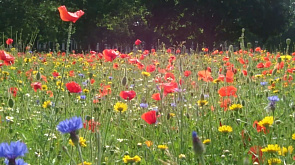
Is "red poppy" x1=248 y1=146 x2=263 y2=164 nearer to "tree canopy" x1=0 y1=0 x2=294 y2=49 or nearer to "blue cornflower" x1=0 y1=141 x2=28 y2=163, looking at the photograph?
"blue cornflower" x1=0 y1=141 x2=28 y2=163

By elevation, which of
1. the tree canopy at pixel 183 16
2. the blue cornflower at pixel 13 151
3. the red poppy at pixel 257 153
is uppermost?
the tree canopy at pixel 183 16

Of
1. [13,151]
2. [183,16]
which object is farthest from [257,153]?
[183,16]

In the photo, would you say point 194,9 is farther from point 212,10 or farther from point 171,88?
point 171,88

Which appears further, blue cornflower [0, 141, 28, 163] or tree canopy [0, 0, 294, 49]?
tree canopy [0, 0, 294, 49]

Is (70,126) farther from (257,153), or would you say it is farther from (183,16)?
(183,16)

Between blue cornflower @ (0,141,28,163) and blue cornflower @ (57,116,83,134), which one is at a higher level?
blue cornflower @ (57,116,83,134)

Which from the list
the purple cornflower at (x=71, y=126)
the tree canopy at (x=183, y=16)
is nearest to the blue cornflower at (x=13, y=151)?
the purple cornflower at (x=71, y=126)

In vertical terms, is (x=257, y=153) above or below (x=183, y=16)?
below

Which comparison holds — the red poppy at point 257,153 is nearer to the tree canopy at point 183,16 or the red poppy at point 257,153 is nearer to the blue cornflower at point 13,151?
the blue cornflower at point 13,151

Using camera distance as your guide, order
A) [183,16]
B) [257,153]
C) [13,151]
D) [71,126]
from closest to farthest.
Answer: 1. [13,151]
2. [71,126]
3. [257,153]
4. [183,16]

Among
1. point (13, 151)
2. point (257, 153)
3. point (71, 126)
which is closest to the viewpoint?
point (13, 151)

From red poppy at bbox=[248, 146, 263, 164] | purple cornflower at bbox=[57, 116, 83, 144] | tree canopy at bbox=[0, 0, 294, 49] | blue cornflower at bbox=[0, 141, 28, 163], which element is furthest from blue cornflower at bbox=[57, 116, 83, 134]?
tree canopy at bbox=[0, 0, 294, 49]

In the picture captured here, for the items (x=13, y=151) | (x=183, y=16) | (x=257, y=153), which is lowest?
(x=257, y=153)

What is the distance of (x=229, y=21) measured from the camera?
23469 millimetres
